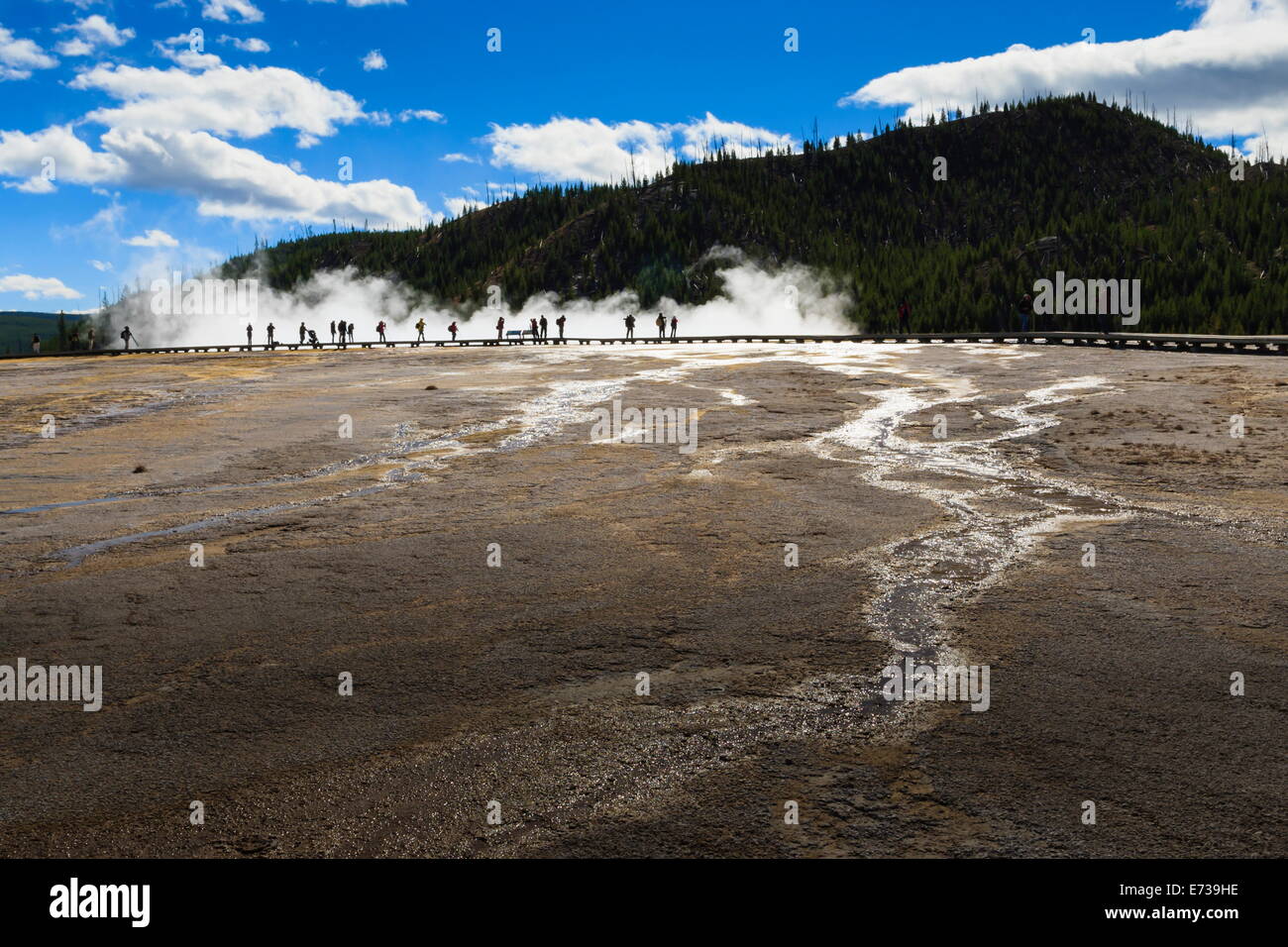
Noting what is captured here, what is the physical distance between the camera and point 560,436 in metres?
16.5

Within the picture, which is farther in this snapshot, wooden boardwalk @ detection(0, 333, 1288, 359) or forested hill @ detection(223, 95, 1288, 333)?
forested hill @ detection(223, 95, 1288, 333)

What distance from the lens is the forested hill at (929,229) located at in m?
91.5

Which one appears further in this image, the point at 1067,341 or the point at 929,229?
the point at 929,229

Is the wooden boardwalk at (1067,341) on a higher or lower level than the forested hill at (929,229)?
lower

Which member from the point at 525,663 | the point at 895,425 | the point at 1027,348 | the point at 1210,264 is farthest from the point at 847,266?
the point at 525,663

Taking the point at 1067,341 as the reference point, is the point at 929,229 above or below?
above

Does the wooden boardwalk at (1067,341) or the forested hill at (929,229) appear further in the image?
the forested hill at (929,229)

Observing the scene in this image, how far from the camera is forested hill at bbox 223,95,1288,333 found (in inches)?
3602

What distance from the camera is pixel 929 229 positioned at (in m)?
163

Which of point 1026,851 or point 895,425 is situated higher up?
point 895,425
